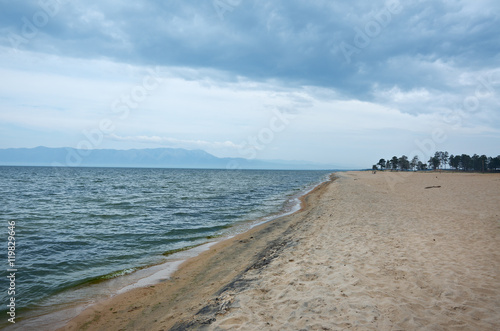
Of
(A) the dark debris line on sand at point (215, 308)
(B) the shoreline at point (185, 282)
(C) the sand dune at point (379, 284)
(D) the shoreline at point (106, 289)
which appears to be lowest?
(D) the shoreline at point (106, 289)

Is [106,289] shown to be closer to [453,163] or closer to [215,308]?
[215,308]

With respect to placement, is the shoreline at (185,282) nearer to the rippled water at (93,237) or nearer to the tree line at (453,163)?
the rippled water at (93,237)

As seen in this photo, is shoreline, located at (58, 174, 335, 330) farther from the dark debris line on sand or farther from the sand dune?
the sand dune

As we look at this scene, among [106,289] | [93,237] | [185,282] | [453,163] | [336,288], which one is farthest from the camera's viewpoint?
[453,163]

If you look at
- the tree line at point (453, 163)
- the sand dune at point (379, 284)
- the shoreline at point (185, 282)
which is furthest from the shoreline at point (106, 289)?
the tree line at point (453, 163)

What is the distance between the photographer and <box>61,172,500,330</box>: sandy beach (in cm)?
480

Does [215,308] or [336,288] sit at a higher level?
[336,288]

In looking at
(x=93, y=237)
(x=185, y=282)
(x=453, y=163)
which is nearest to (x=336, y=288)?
(x=185, y=282)

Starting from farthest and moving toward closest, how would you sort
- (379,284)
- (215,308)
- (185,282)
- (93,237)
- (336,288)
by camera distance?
(93,237), (185,282), (379,284), (336,288), (215,308)

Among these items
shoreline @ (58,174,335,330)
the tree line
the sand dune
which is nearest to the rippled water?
shoreline @ (58,174,335,330)

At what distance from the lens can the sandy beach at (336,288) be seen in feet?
15.8

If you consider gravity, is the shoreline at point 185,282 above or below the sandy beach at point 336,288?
below

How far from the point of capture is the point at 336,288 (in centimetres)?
594

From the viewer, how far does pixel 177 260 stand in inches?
435
